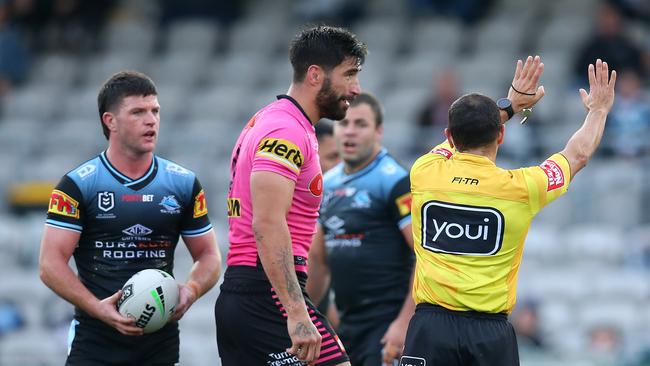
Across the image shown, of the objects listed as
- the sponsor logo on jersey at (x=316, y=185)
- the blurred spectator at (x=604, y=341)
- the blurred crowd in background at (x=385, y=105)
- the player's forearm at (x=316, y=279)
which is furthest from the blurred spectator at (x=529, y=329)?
the sponsor logo on jersey at (x=316, y=185)

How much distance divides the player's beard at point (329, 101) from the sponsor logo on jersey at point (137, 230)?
138cm

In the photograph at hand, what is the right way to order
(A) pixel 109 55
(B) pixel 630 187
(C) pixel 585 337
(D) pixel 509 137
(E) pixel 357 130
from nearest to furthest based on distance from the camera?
(E) pixel 357 130, (C) pixel 585 337, (B) pixel 630 187, (D) pixel 509 137, (A) pixel 109 55

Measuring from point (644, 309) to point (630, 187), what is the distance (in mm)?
1441

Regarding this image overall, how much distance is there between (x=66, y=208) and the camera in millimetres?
7094

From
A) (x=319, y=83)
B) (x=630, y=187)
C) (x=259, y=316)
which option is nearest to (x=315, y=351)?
(x=259, y=316)

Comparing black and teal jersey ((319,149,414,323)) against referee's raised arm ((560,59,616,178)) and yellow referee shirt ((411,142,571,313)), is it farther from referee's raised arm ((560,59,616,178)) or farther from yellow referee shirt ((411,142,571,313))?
referee's raised arm ((560,59,616,178))

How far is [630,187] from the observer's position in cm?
1314

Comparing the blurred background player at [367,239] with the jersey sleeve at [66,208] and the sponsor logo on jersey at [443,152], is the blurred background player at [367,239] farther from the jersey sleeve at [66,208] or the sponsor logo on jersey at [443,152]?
the jersey sleeve at [66,208]

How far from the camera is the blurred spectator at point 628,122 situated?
13641mm

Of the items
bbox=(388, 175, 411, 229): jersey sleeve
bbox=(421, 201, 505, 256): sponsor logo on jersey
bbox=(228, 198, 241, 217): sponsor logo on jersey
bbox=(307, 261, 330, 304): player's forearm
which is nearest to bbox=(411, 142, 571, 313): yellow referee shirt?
bbox=(421, 201, 505, 256): sponsor logo on jersey

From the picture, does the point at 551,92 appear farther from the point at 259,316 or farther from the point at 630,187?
the point at 259,316

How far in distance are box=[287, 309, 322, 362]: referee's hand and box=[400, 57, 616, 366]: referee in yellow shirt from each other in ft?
2.00

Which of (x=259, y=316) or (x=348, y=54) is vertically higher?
(x=348, y=54)

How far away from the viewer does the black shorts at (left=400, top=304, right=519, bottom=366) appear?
20.8 ft
